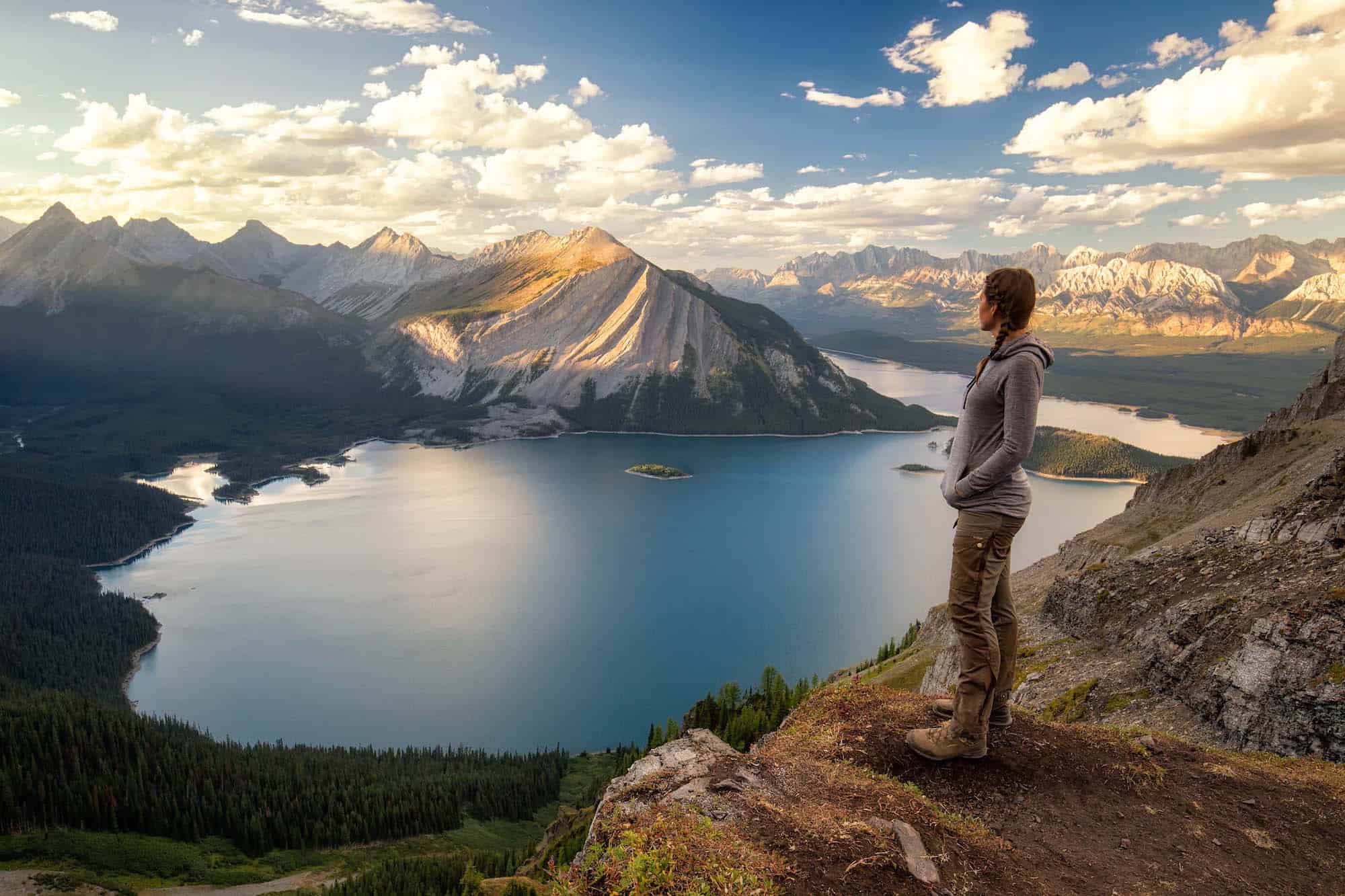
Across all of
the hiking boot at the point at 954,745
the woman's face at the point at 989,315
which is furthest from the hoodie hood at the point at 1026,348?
the hiking boot at the point at 954,745

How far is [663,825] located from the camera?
23.6 feet

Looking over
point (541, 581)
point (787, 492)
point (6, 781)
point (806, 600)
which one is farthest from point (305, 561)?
point (787, 492)

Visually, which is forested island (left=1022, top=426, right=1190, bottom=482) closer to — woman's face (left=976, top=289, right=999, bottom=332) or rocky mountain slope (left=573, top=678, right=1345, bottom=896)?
rocky mountain slope (left=573, top=678, right=1345, bottom=896)

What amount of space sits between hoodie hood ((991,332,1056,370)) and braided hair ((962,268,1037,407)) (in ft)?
Answer: 0.35

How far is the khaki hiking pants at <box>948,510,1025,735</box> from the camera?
8.59m

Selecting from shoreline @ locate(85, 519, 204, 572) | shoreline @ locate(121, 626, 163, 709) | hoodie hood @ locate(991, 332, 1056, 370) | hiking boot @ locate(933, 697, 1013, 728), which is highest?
hoodie hood @ locate(991, 332, 1056, 370)

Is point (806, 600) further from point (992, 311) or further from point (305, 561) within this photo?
point (992, 311)

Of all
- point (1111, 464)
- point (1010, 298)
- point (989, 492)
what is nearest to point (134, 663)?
point (989, 492)

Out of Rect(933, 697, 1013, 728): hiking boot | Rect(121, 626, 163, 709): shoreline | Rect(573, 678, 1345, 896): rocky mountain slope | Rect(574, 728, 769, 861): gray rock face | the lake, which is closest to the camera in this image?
Rect(573, 678, 1345, 896): rocky mountain slope

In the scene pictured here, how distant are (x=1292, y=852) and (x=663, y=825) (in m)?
7.12

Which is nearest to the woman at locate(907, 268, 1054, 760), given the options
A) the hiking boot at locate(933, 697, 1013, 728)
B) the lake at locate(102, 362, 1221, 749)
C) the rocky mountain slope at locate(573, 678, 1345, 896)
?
the hiking boot at locate(933, 697, 1013, 728)

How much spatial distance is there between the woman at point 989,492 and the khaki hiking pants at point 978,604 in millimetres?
11

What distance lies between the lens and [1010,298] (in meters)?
8.57

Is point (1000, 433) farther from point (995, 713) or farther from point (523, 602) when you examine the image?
point (523, 602)
